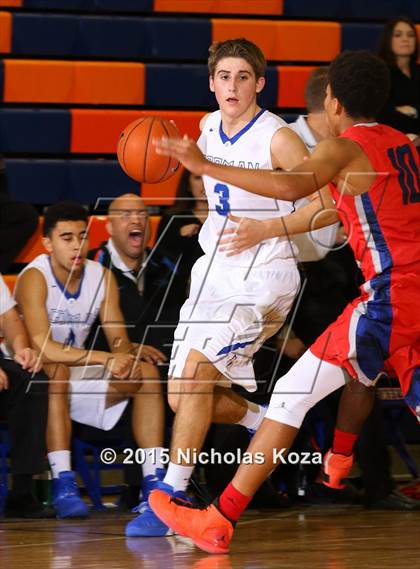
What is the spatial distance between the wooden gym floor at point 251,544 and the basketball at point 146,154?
1350 mm

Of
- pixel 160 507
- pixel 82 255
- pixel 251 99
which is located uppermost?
pixel 251 99

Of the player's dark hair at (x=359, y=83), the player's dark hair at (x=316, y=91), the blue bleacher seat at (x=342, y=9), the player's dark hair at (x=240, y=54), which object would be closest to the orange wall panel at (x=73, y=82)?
the blue bleacher seat at (x=342, y=9)

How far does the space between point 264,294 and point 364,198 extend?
0.66 metres

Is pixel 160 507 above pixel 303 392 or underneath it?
underneath

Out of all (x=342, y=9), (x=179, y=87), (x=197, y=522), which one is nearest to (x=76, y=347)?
(x=197, y=522)

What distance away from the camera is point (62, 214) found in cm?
517

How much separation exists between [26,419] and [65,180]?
248cm

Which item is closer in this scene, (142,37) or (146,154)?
(146,154)

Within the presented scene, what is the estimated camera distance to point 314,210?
4.24 m

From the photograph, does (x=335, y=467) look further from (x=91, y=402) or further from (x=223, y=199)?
(x=91, y=402)

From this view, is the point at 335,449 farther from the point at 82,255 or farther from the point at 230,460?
the point at 82,255

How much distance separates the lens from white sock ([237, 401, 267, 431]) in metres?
4.69

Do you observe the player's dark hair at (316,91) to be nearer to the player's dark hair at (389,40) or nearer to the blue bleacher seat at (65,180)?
the player's dark hair at (389,40)

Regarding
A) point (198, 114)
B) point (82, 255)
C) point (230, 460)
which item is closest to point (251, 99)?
point (82, 255)
